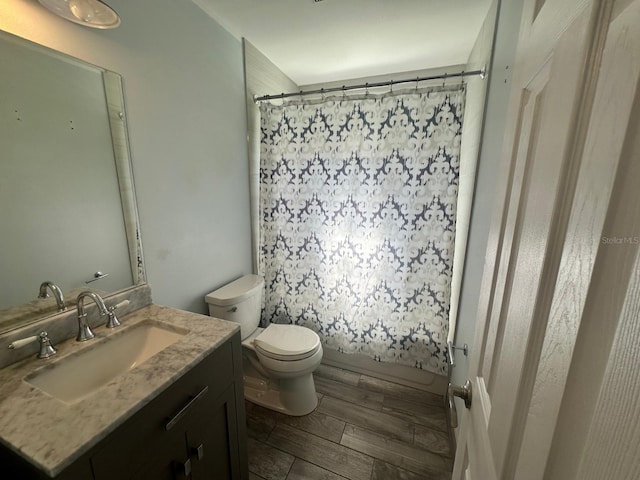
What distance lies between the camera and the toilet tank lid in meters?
1.60

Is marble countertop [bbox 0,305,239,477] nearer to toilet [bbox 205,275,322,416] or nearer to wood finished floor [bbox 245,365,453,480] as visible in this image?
toilet [bbox 205,275,322,416]

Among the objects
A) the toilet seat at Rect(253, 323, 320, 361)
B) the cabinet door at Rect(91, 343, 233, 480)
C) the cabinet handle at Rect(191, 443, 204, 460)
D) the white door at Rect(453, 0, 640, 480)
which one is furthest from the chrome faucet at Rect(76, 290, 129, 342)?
the white door at Rect(453, 0, 640, 480)

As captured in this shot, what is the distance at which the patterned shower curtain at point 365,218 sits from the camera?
159 cm

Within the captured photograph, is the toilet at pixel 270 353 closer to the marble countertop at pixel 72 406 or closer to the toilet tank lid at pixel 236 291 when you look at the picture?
the toilet tank lid at pixel 236 291

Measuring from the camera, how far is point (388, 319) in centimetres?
185

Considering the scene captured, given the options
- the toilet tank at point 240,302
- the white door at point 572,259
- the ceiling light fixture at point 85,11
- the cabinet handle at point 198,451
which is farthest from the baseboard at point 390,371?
the ceiling light fixture at point 85,11

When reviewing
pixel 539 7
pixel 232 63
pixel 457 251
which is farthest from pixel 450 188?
pixel 232 63

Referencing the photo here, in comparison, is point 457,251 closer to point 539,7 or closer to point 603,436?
point 539,7

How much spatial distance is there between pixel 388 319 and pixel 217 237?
134 centimetres

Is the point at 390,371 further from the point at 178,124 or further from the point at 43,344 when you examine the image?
the point at 178,124

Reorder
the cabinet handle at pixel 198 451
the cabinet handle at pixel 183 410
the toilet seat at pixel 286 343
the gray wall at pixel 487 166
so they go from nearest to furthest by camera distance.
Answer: the cabinet handle at pixel 183 410 < the cabinet handle at pixel 198 451 < the gray wall at pixel 487 166 < the toilet seat at pixel 286 343

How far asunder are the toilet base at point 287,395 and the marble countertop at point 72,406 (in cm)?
93

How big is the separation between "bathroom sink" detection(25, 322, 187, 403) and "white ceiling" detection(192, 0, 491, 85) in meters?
1.75

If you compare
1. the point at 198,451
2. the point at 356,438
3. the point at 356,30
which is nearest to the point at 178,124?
the point at 356,30
